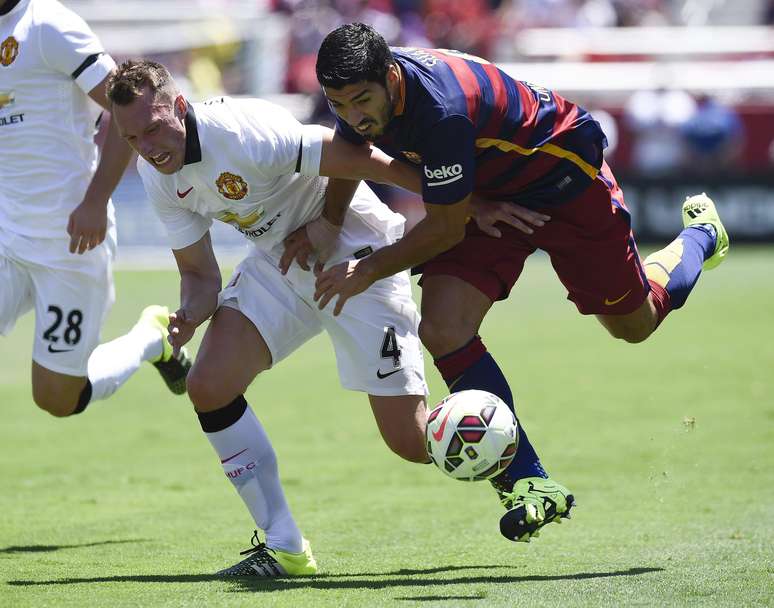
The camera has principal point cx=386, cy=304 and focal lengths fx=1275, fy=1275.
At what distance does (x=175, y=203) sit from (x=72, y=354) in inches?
55.3

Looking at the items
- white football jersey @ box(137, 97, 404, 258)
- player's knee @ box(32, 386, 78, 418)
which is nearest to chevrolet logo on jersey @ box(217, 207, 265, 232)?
white football jersey @ box(137, 97, 404, 258)

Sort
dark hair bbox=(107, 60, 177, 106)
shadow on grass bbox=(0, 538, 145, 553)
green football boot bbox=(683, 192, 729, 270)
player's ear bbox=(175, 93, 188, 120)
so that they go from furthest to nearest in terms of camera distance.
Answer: green football boot bbox=(683, 192, 729, 270)
shadow on grass bbox=(0, 538, 145, 553)
player's ear bbox=(175, 93, 188, 120)
dark hair bbox=(107, 60, 177, 106)

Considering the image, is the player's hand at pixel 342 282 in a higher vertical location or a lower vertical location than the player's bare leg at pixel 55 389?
higher

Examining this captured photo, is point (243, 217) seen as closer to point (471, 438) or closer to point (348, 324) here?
point (348, 324)

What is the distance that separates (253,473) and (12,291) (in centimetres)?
181

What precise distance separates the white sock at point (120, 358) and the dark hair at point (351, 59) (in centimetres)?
272

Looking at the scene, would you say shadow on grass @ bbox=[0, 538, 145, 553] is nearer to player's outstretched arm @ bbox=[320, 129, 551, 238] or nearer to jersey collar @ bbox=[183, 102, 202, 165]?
jersey collar @ bbox=[183, 102, 202, 165]

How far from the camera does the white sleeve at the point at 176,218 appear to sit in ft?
19.0

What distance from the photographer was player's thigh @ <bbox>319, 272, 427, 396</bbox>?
6.00m

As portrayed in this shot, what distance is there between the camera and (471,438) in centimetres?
527

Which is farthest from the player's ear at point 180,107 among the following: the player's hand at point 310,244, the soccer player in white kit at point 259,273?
the player's hand at point 310,244

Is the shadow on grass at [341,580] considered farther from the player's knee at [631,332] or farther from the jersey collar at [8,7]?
the jersey collar at [8,7]

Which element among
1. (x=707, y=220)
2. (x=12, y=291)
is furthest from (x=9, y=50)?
(x=707, y=220)

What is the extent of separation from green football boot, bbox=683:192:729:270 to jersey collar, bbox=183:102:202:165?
321 cm
